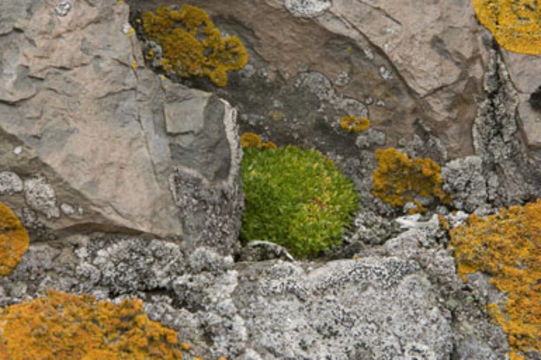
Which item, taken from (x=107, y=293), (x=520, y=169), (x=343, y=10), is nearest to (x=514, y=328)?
(x=520, y=169)

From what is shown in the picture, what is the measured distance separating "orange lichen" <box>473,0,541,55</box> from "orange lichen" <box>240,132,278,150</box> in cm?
227

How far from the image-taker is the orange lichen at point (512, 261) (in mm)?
4438

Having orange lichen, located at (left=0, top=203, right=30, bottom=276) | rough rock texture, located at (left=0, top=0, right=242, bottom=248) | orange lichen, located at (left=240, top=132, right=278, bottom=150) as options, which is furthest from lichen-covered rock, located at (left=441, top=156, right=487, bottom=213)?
orange lichen, located at (left=0, top=203, right=30, bottom=276)

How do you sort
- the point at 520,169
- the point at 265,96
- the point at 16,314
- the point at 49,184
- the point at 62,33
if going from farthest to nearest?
1. the point at 265,96
2. the point at 520,169
3. the point at 62,33
4. the point at 49,184
5. the point at 16,314

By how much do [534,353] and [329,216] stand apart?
2.05 meters

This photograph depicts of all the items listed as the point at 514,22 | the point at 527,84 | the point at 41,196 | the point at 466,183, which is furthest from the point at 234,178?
the point at 514,22

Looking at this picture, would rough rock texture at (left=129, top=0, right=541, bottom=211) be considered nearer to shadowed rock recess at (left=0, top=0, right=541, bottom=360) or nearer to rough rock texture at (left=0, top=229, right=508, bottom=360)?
shadowed rock recess at (left=0, top=0, right=541, bottom=360)

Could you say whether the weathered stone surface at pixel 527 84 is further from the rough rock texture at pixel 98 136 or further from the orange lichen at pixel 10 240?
the orange lichen at pixel 10 240

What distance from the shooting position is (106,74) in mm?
4824

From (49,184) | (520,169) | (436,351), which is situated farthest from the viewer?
(520,169)

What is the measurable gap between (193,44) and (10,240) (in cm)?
253

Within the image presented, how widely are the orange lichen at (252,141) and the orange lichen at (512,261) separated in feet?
6.71

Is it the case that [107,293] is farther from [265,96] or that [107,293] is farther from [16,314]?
[265,96]

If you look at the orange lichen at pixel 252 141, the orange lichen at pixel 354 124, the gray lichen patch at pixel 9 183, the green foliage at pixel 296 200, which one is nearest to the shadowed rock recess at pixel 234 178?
the gray lichen patch at pixel 9 183
